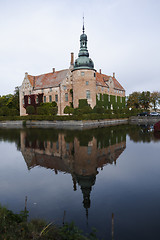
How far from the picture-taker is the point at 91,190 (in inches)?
255

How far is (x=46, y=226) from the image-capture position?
4.27 metres

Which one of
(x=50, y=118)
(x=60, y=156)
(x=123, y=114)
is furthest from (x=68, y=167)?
(x=123, y=114)

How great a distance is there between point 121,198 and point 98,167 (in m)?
3.11

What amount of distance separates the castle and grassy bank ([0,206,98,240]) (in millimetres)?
38577

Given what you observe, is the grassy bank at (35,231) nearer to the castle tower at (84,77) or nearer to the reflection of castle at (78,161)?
the reflection of castle at (78,161)

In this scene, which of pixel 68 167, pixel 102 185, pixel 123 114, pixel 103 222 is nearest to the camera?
pixel 103 222

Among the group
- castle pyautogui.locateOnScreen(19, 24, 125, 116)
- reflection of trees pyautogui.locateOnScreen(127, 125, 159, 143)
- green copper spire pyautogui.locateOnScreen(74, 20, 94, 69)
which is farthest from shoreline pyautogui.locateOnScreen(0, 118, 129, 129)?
green copper spire pyautogui.locateOnScreen(74, 20, 94, 69)

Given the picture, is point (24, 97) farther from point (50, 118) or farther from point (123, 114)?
point (123, 114)

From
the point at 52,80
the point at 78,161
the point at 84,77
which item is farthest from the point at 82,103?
the point at 78,161

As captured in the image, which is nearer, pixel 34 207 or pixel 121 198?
pixel 34 207

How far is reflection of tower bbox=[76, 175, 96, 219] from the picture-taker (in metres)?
5.65

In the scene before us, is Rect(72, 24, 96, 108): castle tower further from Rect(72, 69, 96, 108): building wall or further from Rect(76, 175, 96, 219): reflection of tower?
Rect(76, 175, 96, 219): reflection of tower

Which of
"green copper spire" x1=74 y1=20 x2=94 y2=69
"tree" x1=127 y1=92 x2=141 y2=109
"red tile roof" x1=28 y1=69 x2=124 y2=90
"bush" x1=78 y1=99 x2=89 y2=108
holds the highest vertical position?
"green copper spire" x1=74 y1=20 x2=94 y2=69

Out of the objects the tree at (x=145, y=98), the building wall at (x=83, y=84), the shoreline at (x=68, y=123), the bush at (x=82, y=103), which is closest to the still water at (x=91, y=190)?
the shoreline at (x=68, y=123)
